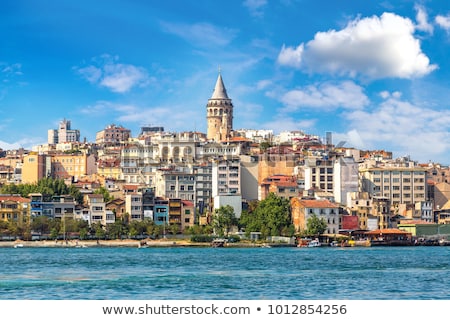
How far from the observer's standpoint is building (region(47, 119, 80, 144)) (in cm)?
8925

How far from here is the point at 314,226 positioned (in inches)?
1558

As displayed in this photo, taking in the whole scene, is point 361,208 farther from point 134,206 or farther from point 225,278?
point 225,278

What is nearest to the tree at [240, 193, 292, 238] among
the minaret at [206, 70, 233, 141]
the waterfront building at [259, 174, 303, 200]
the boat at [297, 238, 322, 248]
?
the boat at [297, 238, 322, 248]

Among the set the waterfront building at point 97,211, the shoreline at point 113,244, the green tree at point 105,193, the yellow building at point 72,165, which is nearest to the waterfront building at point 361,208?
the shoreline at point 113,244

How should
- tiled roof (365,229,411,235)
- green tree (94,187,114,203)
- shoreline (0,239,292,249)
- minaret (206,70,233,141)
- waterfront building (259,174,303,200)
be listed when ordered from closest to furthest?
shoreline (0,239,292,249) → tiled roof (365,229,411,235) → waterfront building (259,174,303,200) → green tree (94,187,114,203) → minaret (206,70,233,141)

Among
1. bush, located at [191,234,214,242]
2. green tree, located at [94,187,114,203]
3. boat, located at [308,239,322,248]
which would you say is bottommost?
boat, located at [308,239,322,248]

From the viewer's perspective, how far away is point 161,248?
38312 millimetres

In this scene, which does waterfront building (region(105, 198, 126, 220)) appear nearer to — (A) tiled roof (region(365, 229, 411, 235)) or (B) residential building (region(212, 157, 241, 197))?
(B) residential building (region(212, 157, 241, 197))

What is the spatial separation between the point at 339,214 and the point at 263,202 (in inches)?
119

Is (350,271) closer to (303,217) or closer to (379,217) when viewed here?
(303,217)

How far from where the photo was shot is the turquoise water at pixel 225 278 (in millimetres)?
16328

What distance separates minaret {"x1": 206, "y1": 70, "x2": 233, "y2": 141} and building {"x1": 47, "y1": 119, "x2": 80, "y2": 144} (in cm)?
2380
